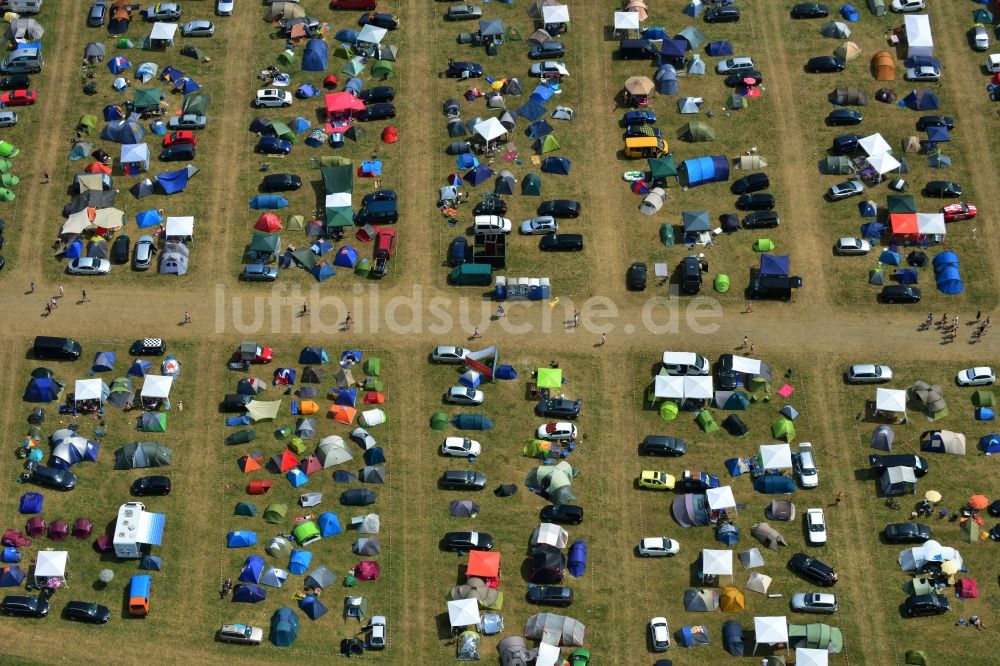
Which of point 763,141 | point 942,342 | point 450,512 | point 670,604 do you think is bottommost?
point 670,604

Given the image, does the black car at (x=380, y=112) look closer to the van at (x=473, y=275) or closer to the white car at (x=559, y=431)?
the van at (x=473, y=275)

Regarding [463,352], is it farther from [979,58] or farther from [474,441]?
[979,58]

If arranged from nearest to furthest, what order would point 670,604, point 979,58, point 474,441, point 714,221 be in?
point 670,604 → point 474,441 → point 714,221 → point 979,58

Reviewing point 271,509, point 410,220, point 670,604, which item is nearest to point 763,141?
point 410,220

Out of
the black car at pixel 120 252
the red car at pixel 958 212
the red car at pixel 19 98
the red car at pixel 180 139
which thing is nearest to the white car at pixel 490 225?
the red car at pixel 180 139

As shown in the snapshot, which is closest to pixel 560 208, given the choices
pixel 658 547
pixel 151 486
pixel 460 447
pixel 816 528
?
pixel 460 447
